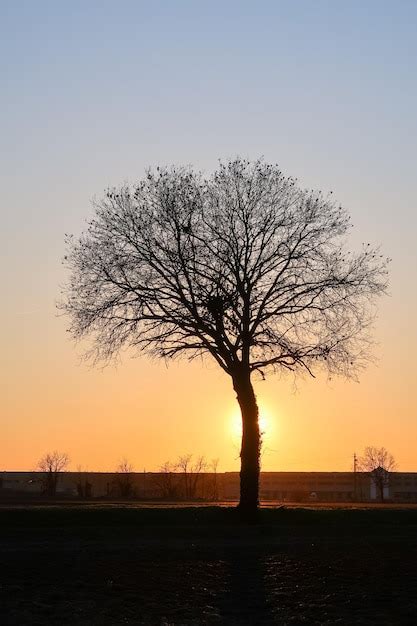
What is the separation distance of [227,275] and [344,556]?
48.8 ft

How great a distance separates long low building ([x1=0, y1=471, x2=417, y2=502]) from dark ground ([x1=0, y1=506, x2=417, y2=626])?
74528 mm

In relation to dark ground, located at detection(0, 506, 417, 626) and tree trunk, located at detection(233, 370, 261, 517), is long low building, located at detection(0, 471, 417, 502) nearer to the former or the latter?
tree trunk, located at detection(233, 370, 261, 517)

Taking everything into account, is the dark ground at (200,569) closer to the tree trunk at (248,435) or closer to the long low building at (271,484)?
the tree trunk at (248,435)

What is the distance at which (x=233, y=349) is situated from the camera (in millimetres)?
41656

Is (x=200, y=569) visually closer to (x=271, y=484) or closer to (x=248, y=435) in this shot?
(x=248, y=435)

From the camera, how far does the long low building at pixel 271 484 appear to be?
128 metres

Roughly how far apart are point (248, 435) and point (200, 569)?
14.6m

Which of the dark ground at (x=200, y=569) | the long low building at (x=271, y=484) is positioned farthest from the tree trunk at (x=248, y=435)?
the long low building at (x=271, y=484)

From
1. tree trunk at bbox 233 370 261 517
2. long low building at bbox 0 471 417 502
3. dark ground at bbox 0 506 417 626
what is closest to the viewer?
dark ground at bbox 0 506 417 626

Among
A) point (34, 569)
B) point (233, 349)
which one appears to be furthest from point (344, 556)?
point (233, 349)

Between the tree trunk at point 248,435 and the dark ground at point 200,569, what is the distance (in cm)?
170

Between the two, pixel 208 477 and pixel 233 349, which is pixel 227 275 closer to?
pixel 233 349

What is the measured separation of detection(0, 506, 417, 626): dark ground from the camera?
21.9m

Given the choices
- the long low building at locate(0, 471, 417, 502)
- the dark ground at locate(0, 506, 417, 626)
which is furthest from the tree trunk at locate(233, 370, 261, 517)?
the long low building at locate(0, 471, 417, 502)
